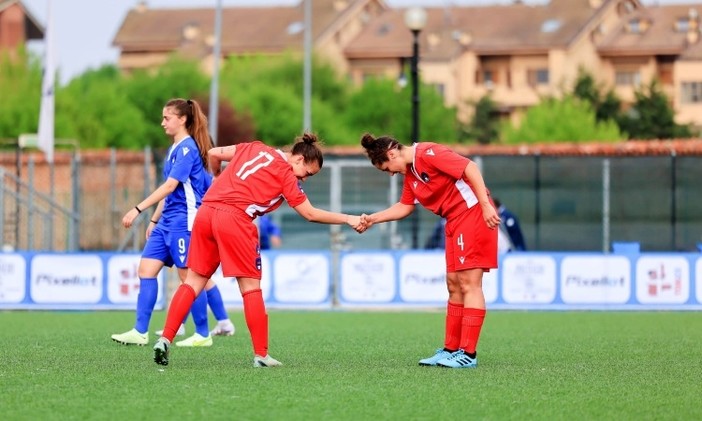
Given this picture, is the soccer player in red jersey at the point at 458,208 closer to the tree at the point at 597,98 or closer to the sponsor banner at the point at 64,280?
the sponsor banner at the point at 64,280

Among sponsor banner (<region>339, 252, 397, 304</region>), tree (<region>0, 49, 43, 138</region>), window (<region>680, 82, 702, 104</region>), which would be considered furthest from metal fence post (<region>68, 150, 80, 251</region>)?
window (<region>680, 82, 702, 104</region>)

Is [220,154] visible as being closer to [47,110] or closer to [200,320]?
[200,320]

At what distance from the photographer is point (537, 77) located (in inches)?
3396

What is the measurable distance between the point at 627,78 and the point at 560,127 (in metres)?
20.1

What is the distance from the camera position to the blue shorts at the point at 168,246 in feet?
41.5

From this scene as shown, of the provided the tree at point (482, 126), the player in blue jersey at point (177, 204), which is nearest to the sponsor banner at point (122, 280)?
the player in blue jersey at point (177, 204)

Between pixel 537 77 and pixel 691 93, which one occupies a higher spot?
pixel 537 77

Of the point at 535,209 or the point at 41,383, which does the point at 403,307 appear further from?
the point at 41,383

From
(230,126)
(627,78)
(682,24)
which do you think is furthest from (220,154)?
(682,24)

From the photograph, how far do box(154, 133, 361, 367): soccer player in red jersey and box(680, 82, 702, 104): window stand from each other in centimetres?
7116

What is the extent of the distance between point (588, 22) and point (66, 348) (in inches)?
2961

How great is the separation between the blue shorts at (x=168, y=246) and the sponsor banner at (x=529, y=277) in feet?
29.4

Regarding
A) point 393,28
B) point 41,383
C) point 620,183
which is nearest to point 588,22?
point 393,28

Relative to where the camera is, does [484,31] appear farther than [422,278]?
Yes
